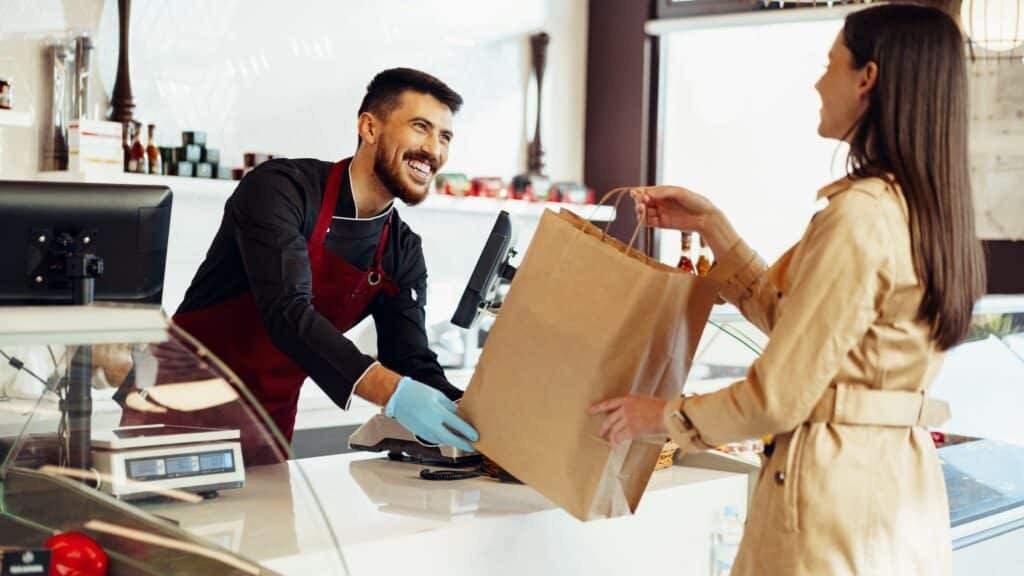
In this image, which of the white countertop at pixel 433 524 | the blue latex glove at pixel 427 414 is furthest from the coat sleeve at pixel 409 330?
the blue latex glove at pixel 427 414

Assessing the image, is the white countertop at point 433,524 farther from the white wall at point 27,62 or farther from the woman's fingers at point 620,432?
the white wall at point 27,62

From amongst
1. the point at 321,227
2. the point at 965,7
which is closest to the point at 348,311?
the point at 321,227

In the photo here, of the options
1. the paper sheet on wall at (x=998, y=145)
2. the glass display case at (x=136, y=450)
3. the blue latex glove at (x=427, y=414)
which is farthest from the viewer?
the paper sheet on wall at (x=998, y=145)

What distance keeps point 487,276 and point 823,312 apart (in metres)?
0.89

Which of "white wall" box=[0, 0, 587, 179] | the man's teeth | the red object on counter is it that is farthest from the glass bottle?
the red object on counter

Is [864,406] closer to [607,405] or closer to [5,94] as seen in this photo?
[607,405]

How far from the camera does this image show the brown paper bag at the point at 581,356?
175 cm

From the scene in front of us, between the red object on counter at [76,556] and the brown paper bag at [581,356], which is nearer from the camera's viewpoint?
the red object on counter at [76,556]

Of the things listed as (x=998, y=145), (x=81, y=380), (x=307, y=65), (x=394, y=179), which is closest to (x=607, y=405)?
(x=81, y=380)

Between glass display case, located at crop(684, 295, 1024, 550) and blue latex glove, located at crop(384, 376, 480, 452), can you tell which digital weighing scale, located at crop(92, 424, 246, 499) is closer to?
blue latex glove, located at crop(384, 376, 480, 452)

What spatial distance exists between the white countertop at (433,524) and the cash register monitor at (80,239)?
0.34m

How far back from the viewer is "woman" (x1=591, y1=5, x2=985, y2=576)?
158 cm

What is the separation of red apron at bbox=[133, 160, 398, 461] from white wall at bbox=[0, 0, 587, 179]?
1722 mm

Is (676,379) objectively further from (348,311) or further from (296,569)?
(348,311)
